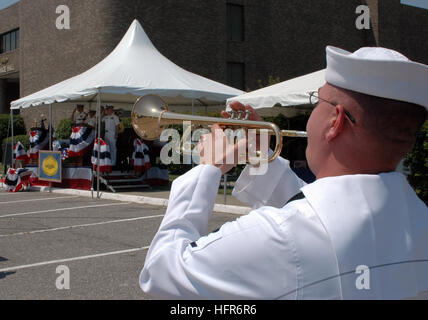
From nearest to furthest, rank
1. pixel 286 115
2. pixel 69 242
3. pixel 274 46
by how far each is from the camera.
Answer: pixel 69 242
pixel 286 115
pixel 274 46

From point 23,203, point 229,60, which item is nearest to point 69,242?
point 23,203

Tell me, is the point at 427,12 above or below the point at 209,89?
above

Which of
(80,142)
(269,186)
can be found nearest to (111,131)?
(80,142)

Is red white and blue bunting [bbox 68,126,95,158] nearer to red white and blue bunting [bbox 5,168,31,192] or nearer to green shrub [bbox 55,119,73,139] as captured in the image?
red white and blue bunting [bbox 5,168,31,192]

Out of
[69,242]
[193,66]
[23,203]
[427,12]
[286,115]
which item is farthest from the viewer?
[427,12]

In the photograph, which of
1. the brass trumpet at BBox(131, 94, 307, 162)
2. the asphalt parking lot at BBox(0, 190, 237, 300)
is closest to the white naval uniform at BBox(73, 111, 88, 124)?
the asphalt parking lot at BBox(0, 190, 237, 300)

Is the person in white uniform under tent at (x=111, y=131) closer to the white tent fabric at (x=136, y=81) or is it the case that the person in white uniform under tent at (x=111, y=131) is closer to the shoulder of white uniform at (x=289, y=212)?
the white tent fabric at (x=136, y=81)

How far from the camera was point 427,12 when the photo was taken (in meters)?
37.8

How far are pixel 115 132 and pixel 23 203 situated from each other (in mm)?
3167

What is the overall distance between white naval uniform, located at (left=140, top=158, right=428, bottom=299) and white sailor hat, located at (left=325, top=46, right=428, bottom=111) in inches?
8.6

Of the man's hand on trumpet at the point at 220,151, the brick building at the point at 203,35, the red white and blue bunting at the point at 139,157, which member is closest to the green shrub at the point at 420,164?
the red white and blue bunting at the point at 139,157

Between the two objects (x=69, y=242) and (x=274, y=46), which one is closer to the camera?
Answer: (x=69, y=242)

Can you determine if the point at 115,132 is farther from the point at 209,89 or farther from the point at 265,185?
the point at 265,185
